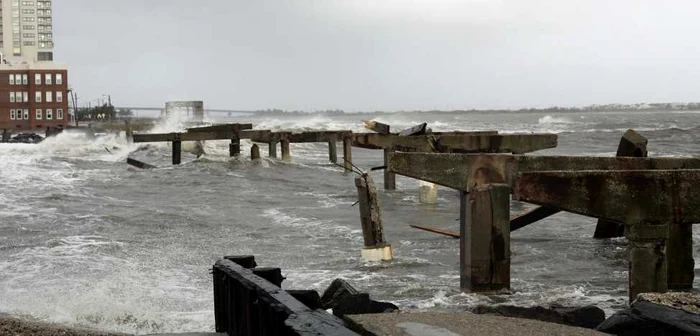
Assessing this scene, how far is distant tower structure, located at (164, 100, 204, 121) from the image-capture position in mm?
170750

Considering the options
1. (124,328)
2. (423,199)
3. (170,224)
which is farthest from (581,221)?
(124,328)

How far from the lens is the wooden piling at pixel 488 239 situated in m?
9.14

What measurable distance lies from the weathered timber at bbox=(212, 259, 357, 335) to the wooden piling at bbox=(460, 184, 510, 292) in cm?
373

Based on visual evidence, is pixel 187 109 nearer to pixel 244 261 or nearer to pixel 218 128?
pixel 218 128

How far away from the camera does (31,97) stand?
105 m

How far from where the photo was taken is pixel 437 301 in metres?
A: 9.30

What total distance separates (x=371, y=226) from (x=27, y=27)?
18725 cm

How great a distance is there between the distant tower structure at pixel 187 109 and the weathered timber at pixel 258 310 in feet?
550

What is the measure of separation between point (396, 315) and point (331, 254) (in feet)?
24.2

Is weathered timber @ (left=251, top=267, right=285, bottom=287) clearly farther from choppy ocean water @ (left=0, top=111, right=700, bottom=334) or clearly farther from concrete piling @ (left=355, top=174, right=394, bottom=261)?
concrete piling @ (left=355, top=174, right=394, bottom=261)

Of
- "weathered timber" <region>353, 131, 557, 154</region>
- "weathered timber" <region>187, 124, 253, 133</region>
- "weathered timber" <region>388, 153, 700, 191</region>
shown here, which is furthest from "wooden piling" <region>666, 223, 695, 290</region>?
"weathered timber" <region>187, 124, 253, 133</region>

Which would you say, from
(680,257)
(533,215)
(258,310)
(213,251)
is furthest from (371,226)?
(258,310)

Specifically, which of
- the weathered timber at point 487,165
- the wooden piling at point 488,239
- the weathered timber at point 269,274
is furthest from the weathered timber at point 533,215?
the weathered timber at point 269,274

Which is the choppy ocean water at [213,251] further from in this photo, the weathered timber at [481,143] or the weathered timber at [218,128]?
the weathered timber at [218,128]
